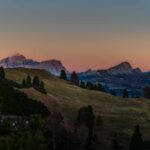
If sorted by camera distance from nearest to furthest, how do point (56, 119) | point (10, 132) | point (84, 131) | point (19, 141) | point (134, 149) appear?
point (19, 141)
point (10, 132)
point (134, 149)
point (56, 119)
point (84, 131)

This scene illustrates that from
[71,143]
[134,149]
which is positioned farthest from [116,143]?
[134,149]

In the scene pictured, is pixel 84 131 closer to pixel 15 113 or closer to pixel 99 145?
pixel 99 145

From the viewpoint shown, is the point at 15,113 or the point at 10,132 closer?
the point at 10,132

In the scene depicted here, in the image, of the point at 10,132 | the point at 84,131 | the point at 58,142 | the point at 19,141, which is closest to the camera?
the point at 19,141

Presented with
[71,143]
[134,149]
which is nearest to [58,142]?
[71,143]

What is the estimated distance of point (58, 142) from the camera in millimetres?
167375

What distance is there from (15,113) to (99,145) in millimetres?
30149

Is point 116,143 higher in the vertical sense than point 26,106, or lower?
lower

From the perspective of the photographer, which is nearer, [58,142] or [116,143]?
[58,142]

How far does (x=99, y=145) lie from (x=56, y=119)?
16.8m

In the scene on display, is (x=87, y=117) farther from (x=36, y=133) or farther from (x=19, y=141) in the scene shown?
(x=19, y=141)

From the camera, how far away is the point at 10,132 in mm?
134000

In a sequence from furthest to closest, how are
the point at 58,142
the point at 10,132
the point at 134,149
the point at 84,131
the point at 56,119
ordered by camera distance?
the point at 84,131 → the point at 56,119 → the point at 58,142 → the point at 134,149 → the point at 10,132

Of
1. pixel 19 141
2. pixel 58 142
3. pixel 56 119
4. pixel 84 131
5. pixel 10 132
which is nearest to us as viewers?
pixel 19 141
